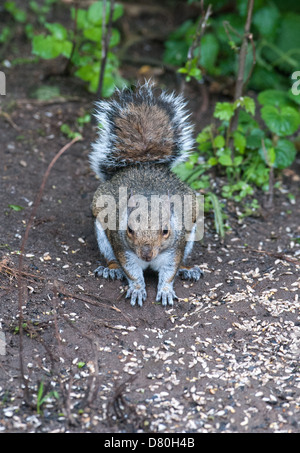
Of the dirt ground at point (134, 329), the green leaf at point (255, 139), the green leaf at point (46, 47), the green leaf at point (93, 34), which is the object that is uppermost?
the green leaf at point (93, 34)

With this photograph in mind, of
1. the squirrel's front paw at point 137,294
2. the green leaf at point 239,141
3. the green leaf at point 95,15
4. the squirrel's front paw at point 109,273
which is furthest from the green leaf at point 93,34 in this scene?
the squirrel's front paw at point 137,294

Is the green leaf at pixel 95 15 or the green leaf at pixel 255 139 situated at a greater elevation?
the green leaf at pixel 95 15

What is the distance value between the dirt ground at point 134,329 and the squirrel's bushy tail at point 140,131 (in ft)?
2.54

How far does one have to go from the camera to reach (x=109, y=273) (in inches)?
175

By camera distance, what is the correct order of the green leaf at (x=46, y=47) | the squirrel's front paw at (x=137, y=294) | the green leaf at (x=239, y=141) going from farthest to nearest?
the green leaf at (x=46, y=47) → the green leaf at (x=239, y=141) → the squirrel's front paw at (x=137, y=294)

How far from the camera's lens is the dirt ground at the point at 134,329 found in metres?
3.24

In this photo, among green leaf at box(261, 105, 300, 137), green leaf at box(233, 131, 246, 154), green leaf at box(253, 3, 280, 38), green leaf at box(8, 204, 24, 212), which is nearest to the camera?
green leaf at box(8, 204, 24, 212)

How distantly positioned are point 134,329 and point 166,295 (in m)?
0.42

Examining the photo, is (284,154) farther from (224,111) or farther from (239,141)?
(224,111)

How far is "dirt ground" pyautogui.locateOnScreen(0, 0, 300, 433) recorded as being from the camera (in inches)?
128

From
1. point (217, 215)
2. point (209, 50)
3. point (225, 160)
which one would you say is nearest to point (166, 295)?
point (217, 215)

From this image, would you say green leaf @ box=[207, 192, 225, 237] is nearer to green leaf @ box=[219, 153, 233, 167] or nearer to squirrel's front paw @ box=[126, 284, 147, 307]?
green leaf @ box=[219, 153, 233, 167]

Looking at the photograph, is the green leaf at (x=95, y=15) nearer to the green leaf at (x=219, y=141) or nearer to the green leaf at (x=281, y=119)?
the green leaf at (x=219, y=141)

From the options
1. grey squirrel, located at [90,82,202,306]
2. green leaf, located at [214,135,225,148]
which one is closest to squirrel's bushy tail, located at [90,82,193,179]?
grey squirrel, located at [90,82,202,306]
